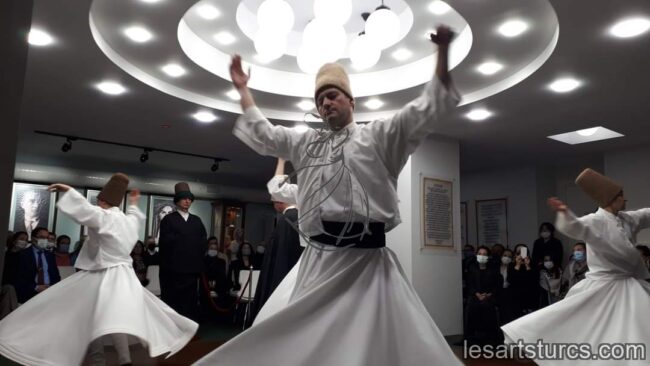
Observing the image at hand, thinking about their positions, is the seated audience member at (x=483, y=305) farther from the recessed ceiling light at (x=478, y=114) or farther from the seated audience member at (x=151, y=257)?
the seated audience member at (x=151, y=257)

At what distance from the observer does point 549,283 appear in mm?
7617

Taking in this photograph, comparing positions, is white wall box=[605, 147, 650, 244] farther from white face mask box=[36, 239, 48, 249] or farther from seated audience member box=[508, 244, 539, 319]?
white face mask box=[36, 239, 48, 249]

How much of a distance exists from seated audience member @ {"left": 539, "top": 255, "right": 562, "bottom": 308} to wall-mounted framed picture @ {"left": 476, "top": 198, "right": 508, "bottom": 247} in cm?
236

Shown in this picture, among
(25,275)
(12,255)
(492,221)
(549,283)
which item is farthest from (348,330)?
(492,221)

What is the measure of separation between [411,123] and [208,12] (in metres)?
3.65

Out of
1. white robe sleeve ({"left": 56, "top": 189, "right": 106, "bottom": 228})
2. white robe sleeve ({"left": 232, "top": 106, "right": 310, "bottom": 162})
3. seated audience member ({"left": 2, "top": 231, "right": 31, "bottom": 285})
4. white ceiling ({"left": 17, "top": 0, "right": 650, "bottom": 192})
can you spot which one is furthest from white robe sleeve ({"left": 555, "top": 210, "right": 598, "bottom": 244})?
seated audience member ({"left": 2, "top": 231, "right": 31, "bottom": 285})

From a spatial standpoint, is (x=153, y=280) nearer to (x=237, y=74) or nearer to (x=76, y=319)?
(x=76, y=319)

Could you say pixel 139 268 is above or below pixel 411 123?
below

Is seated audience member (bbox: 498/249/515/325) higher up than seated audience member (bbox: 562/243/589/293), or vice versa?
seated audience member (bbox: 562/243/589/293)

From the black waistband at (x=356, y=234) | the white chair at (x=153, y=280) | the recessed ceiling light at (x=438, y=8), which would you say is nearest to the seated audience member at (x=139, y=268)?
the white chair at (x=153, y=280)

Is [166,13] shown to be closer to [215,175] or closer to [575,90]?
[575,90]

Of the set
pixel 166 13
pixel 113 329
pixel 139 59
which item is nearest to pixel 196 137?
pixel 139 59

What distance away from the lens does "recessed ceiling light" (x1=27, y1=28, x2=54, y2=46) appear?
452cm

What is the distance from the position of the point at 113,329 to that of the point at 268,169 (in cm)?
774
